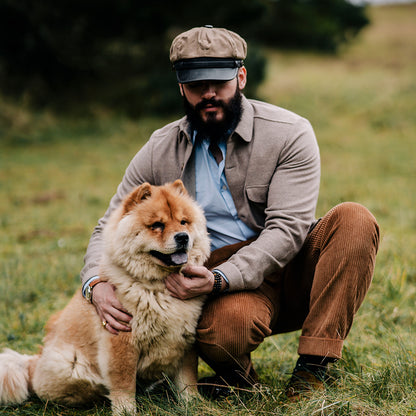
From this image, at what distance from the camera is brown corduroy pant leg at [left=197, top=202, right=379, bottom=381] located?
2592 millimetres

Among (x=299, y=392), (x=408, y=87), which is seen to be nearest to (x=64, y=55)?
(x=408, y=87)

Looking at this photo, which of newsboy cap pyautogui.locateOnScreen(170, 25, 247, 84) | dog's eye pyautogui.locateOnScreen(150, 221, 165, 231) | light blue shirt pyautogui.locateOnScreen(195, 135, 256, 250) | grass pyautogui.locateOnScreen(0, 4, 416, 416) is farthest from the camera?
light blue shirt pyautogui.locateOnScreen(195, 135, 256, 250)

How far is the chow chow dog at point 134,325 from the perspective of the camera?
2617 mm

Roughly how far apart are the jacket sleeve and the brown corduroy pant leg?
130mm

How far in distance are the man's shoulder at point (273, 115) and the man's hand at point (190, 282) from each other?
3.46 ft

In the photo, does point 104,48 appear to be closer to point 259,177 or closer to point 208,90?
point 208,90

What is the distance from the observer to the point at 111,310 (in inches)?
103

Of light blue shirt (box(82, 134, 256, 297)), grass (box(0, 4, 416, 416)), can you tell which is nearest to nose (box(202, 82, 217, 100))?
light blue shirt (box(82, 134, 256, 297))

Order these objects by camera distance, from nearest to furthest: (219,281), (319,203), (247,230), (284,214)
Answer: (219,281) < (284,214) < (247,230) < (319,203)

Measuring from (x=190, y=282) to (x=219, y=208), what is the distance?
0.55 meters

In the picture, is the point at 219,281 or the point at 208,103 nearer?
the point at 219,281

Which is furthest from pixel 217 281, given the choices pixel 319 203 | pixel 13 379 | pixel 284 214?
pixel 319 203

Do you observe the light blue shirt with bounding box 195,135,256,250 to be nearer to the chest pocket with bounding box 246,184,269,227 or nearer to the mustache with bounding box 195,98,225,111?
the chest pocket with bounding box 246,184,269,227

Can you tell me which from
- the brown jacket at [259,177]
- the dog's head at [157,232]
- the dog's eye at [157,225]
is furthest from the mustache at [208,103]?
the dog's eye at [157,225]
